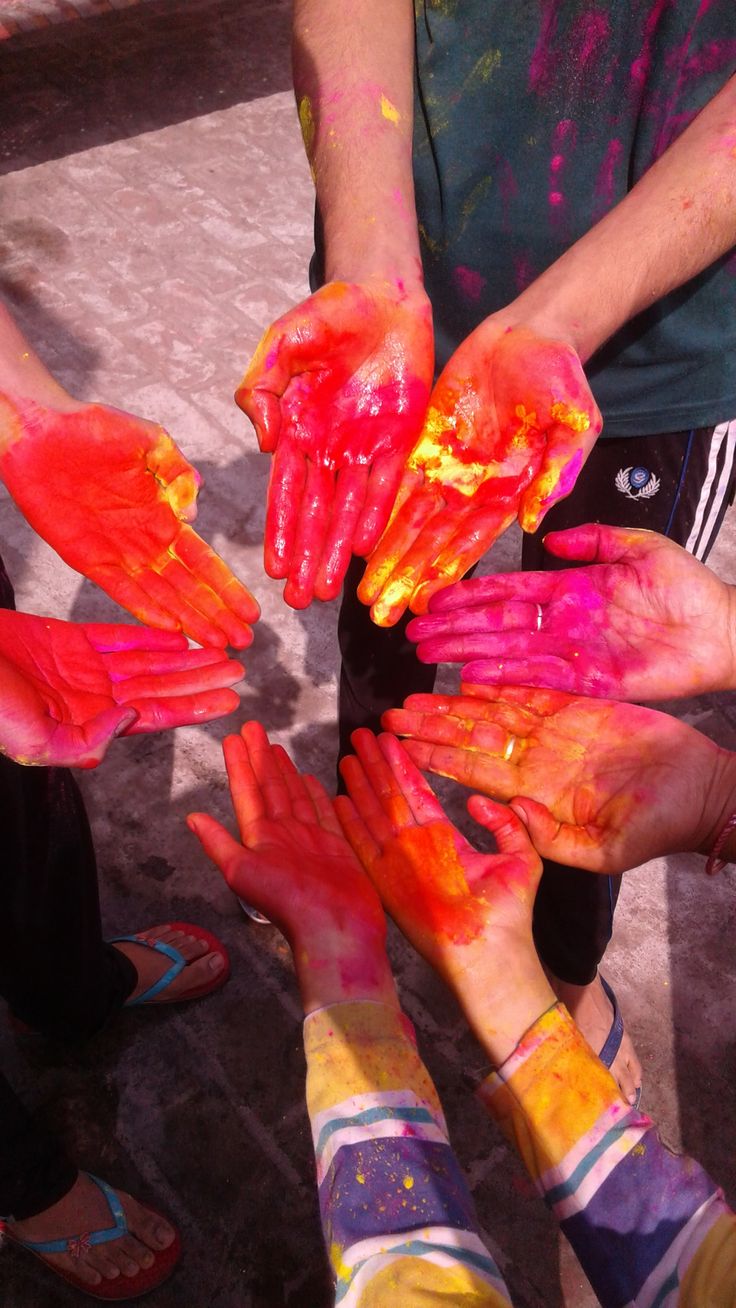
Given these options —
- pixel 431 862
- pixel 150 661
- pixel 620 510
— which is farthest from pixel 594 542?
pixel 150 661

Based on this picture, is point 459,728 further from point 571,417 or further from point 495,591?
point 571,417

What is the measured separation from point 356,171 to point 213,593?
94cm

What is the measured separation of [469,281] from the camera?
6.37ft

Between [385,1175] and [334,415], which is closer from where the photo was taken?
[385,1175]

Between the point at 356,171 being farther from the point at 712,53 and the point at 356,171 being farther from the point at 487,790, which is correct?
the point at 487,790

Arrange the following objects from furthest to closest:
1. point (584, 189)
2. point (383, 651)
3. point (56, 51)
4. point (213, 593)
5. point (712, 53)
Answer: point (56, 51) < point (383, 651) < point (213, 593) < point (584, 189) < point (712, 53)

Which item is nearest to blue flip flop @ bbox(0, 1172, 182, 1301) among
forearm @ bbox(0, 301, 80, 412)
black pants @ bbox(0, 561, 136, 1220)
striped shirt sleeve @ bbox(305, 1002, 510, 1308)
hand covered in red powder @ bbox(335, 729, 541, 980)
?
black pants @ bbox(0, 561, 136, 1220)

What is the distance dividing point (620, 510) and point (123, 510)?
42.4 inches

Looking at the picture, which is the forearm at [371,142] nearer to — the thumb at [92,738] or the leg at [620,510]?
the leg at [620,510]

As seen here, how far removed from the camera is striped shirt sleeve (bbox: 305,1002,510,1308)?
132 centimetres

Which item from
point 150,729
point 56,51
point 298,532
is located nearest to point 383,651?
point 298,532

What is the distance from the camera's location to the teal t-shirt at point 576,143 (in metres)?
1.64

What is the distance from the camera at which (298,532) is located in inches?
80.0

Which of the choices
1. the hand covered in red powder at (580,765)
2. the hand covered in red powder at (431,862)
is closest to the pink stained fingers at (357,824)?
the hand covered in red powder at (431,862)
